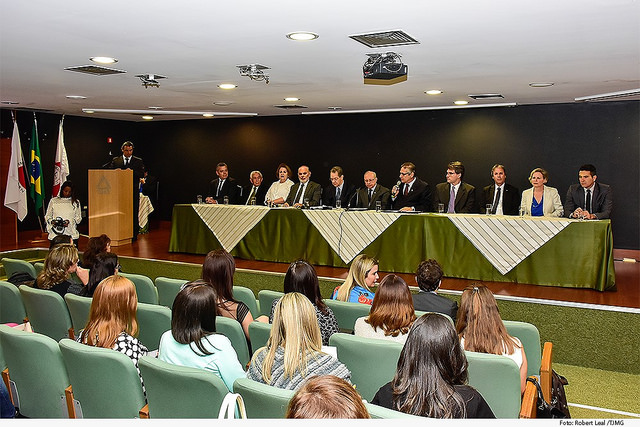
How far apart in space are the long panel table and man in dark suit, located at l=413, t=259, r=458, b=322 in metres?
2.37

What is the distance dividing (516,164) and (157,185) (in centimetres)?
772

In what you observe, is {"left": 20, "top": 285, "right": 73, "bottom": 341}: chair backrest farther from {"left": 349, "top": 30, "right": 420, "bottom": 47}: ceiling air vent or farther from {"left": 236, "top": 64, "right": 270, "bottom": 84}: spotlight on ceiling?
{"left": 349, "top": 30, "right": 420, "bottom": 47}: ceiling air vent

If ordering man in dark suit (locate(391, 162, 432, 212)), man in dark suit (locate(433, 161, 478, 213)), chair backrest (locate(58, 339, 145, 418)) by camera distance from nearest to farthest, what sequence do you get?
chair backrest (locate(58, 339, 145, 418)), man in dark suit (locate(433, 161, 478, 213)), man in dark suit (locate(391, 162, 432, 212))

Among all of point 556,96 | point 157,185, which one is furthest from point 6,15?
point 157,185

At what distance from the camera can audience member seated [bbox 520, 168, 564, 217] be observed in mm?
6879

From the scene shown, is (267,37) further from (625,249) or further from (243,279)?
(625,249)

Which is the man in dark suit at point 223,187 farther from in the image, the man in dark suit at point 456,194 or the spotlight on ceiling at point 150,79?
the man in dark suit at point 456,194

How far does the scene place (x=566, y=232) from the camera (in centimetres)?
586

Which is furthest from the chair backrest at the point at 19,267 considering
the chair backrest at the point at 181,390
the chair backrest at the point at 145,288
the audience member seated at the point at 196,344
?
the chair backrest at the point at 181,390

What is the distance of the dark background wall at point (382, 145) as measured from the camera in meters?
8.57

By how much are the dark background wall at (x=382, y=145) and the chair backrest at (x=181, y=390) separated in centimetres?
791

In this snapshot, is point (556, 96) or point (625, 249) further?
point (625, 249)

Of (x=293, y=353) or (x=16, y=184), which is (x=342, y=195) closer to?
(x=16, y=184)

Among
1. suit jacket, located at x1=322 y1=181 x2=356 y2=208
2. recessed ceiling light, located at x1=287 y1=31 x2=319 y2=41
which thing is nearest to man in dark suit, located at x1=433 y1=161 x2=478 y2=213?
suit jacket, located at x1=322 y1=181 x2=356 y2=208
